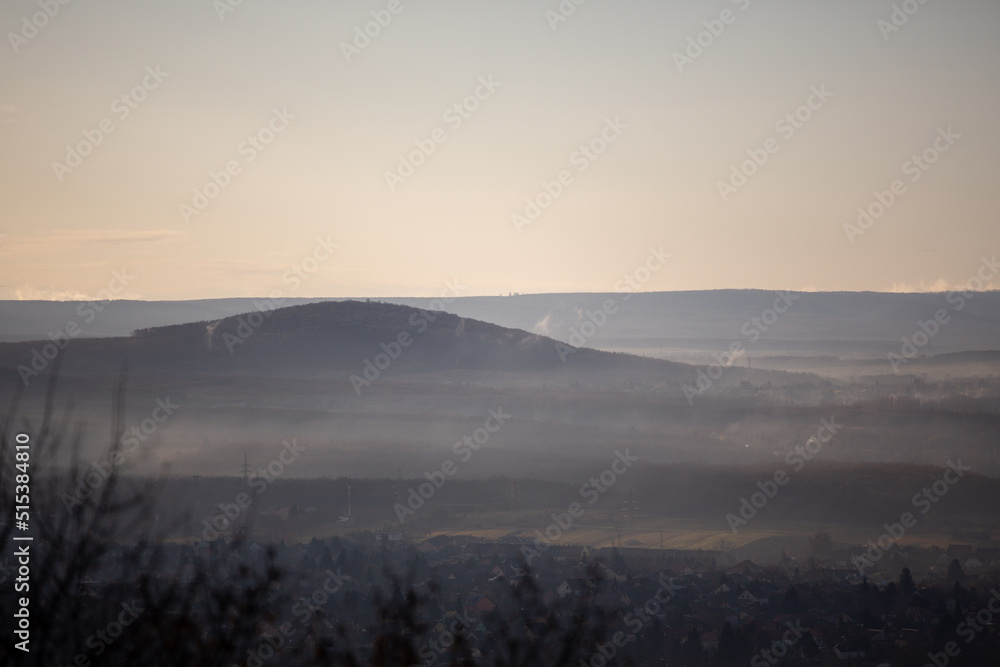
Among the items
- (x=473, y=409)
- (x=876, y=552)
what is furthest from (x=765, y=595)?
(x=473, y=409)

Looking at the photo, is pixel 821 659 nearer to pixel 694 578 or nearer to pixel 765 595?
pixel 765 595

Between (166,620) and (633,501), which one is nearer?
(166,620)

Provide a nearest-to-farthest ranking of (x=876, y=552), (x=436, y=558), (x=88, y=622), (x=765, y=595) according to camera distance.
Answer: (x=88, y=622)
(x=765, y=595)
(x=436, y=558)
(x=876, y=552)

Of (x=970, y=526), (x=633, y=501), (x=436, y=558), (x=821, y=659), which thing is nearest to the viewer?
(x=821, y=659)

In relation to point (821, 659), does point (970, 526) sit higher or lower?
higher

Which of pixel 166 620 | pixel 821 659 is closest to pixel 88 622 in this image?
pixel 166 620

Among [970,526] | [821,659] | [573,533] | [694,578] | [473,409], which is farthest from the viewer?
[473,409]

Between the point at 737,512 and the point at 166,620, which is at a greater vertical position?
the point at 737,512

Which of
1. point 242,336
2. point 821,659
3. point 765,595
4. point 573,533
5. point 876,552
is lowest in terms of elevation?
point 821,659

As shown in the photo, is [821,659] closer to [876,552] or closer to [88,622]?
[88,622]
